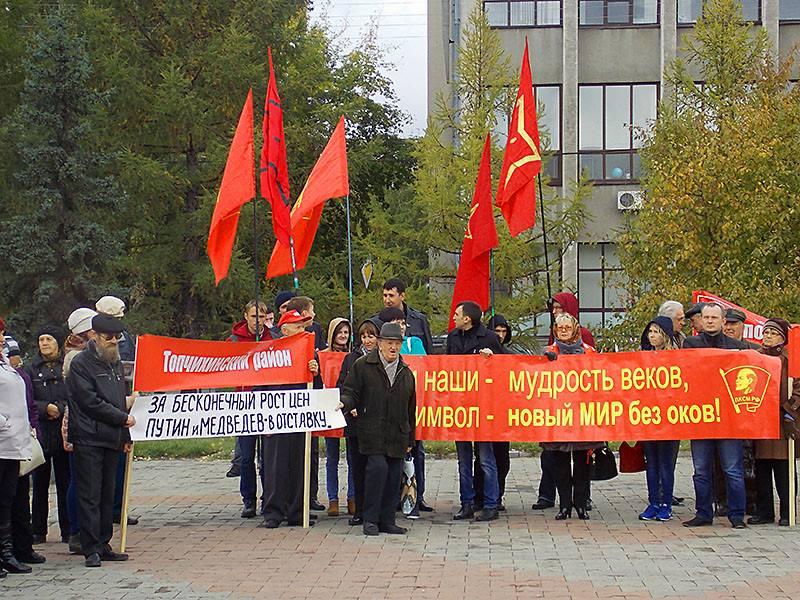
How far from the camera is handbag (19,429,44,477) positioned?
34.4ft

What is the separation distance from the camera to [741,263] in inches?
825

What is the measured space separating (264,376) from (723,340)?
14.4 ft

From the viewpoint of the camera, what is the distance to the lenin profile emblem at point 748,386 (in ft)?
39.5

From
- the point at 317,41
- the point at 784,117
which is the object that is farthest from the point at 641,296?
the point at 317,41

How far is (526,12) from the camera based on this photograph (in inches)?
1447

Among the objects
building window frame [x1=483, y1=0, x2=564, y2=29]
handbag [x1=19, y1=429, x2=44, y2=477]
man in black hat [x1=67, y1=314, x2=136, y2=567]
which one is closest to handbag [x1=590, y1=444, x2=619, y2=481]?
man in black hat [x1=67, y1=314, x2=136, y2=567]

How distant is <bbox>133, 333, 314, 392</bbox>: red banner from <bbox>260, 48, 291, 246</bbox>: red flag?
2.06 metres

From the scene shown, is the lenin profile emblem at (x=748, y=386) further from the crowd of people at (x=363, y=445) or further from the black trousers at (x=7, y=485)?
the black trousers at (x=7, y=485)

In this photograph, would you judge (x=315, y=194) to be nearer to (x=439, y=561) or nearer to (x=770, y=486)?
(x=439, y=561)

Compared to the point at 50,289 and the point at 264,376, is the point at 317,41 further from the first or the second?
the point at 264,376

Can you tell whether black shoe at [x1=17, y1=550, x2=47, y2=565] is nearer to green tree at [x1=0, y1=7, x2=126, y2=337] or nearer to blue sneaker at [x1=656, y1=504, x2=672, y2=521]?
blue sneaker at [x1=656, y1=504, x2=672, y2=521]

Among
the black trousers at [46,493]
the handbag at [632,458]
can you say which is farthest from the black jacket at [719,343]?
the black trousers at [46,493]

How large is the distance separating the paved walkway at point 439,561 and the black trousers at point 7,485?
18.3 inches

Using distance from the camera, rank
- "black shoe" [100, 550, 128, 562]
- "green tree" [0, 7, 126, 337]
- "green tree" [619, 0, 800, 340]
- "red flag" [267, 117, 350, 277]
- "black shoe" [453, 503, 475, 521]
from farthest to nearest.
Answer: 1. "green tree" [0, 7, 126, 337]
2. "green tree" [619, 0, 800, 340]
3. "red flag" [267, 117, 350, 277]
4. "black shoe" [453, 503, 475, 521]
5. "black shoe" [100, 550, 128, 562]
